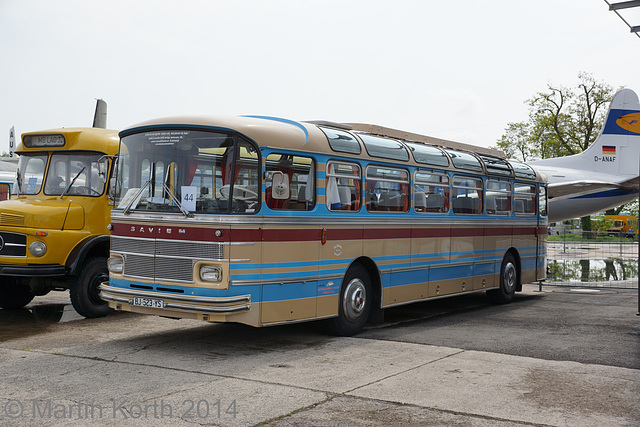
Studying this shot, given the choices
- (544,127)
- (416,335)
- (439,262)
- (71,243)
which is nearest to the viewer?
(416,335)

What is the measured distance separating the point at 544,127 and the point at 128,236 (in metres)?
55.3

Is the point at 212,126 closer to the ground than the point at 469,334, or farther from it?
farther from it

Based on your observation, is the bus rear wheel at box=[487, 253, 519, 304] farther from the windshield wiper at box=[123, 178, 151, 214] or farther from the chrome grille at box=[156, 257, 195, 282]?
the windshield wiper at box=[123, 178, 151, 214]

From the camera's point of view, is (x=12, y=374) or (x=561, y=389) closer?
(x=561, y=389)

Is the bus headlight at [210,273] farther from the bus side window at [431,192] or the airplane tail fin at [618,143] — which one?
the airplane tail fin at [618,143]

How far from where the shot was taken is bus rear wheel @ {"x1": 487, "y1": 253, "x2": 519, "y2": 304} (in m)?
15.1

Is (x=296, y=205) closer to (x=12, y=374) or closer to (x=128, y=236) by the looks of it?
(x=128, y=236)

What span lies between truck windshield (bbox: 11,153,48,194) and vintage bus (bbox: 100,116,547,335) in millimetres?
3326

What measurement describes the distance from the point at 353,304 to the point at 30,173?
633 centimetres

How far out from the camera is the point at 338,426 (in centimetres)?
582

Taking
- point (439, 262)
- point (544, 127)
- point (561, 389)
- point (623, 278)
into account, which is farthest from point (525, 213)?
point (544, 127)

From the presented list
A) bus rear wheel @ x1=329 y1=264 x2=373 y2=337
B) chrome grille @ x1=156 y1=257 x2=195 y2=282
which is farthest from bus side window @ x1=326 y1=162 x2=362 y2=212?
chrome grille @ x1=156 y1=257 x2=195 y2=282

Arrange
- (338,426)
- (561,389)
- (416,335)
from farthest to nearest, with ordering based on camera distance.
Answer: (416,335), (561,389), (338,426)

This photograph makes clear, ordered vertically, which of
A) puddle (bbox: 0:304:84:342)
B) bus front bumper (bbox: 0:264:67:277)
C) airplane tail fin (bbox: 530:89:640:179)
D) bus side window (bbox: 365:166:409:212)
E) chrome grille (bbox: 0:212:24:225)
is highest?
airplane tail fin (bbox: 530:89:640:179)
